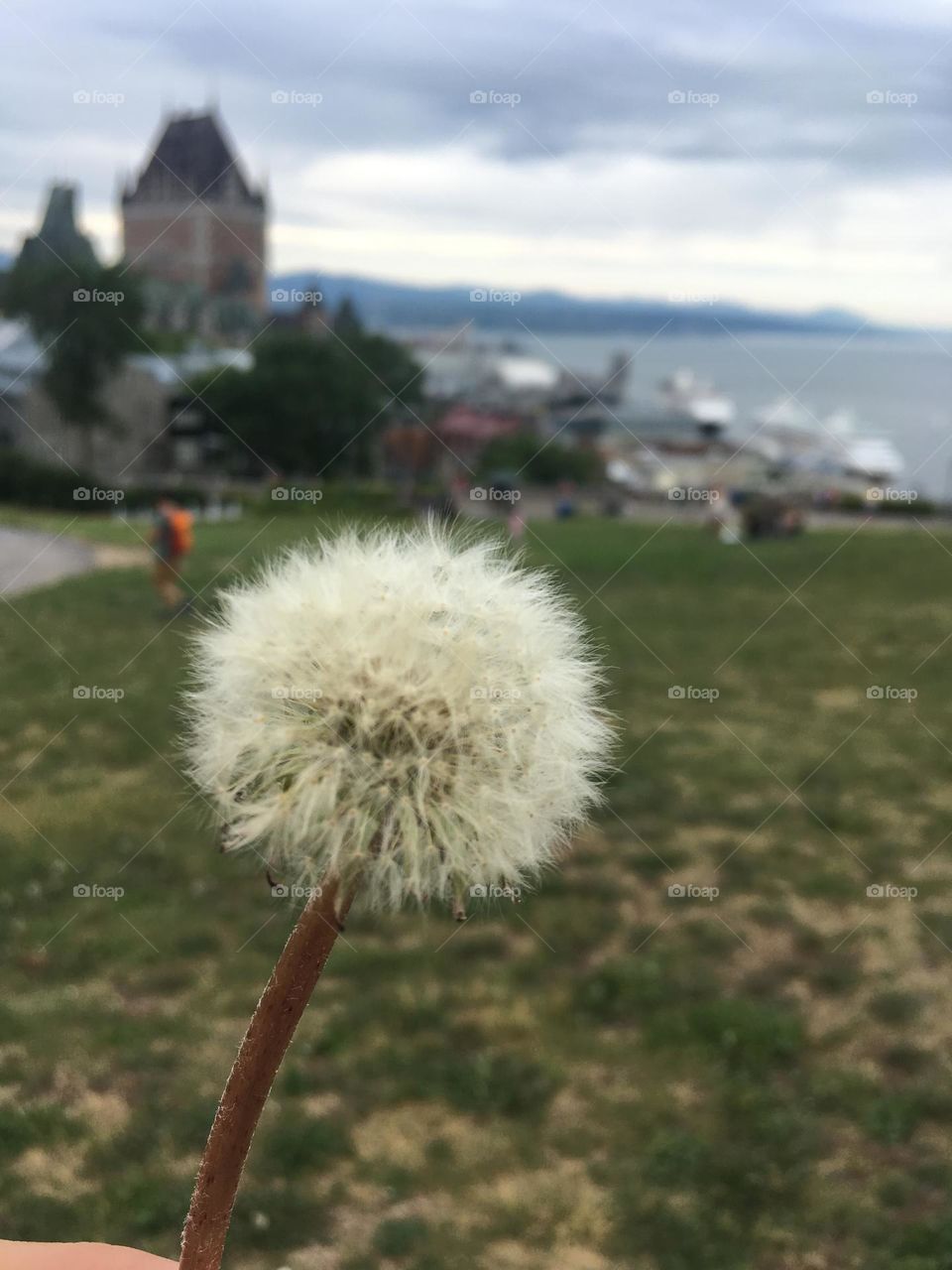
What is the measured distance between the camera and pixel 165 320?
47.5ft

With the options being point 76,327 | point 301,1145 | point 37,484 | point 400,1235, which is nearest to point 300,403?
point 76,327

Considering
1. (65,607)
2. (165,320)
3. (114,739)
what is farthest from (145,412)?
(114,739)

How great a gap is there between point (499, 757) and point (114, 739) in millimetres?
6981

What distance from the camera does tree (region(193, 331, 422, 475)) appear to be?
48.2 ft

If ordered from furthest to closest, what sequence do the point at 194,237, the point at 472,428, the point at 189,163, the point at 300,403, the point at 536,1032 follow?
the point at 472,428
the point at 194,237
the point at 300,403
the point at 189,163
the point at 536,1032

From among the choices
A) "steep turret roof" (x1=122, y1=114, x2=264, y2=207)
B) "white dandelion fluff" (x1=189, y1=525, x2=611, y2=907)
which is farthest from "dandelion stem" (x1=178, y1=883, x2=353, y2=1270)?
"steep turret roof" (x1=122, y1=114, x2=264, y2=207)

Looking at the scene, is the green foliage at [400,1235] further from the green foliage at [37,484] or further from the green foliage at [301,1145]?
the green foliage at [37,484]

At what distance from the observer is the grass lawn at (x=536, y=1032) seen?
3.42 metres

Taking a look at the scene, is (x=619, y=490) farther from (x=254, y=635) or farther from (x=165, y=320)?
(x=254, y=635)

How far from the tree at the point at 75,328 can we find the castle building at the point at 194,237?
2.56 ft

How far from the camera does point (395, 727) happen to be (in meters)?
0.96

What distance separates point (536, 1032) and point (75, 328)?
11.5 meters

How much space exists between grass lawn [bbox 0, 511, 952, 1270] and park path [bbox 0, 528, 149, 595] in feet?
15.9

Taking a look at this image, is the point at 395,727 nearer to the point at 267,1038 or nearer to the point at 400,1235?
the point at 267,1038
